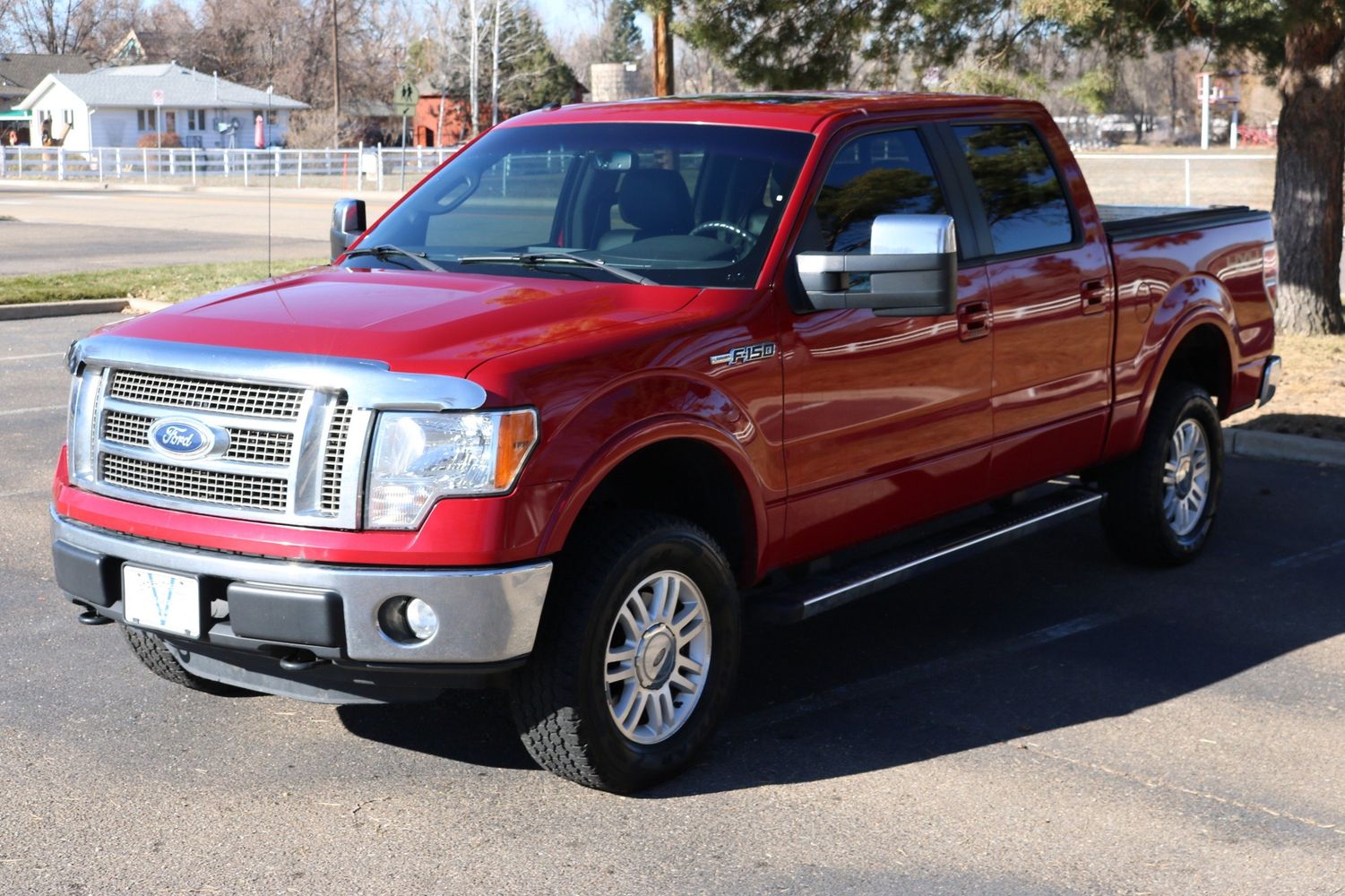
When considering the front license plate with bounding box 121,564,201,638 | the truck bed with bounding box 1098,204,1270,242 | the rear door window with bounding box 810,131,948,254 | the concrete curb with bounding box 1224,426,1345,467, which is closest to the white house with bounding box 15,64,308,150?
the concrete curb with bounding box 1224,426,1345,467

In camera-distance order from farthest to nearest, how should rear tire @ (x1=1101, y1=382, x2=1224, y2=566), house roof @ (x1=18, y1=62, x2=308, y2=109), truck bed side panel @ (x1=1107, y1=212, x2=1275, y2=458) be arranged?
house roof @ (x1=18, y1=62, x2=308, y2=109) < rear tire @ (x1=1101, y1=382, x2=1224, y2=566) < truck bed side panel @ (x1=1107, y1=212, x2=1275, y2=458)

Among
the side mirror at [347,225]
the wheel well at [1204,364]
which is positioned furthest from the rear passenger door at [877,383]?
the side mirror at [347,225]

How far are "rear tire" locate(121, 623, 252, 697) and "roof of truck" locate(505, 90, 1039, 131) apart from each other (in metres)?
2.31

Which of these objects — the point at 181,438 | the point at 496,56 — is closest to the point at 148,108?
the point at 496,56

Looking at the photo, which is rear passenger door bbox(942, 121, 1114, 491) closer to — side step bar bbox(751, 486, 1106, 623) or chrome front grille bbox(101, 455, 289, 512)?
side step bar bbox(751, 486, 1106, 623)

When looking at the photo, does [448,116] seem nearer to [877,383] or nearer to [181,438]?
[877,383]

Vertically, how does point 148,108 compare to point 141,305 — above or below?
above

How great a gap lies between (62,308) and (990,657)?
42.9 ft

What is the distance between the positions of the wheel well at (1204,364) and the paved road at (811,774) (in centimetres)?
121

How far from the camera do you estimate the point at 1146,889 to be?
13.2ft

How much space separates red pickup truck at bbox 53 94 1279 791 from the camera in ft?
13.6

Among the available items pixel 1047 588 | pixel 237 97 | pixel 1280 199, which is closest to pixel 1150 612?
pixel 1047 588

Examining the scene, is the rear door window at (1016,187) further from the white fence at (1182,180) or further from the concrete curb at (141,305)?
the white fence at (1182,180)

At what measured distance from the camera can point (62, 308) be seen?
16562mm
